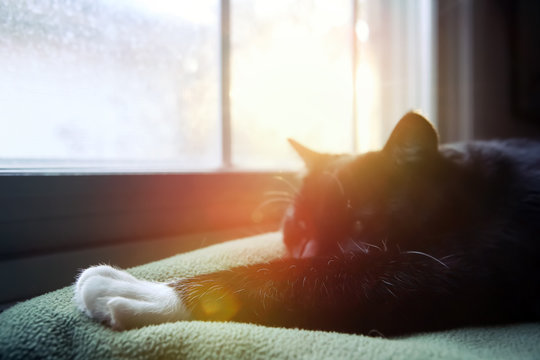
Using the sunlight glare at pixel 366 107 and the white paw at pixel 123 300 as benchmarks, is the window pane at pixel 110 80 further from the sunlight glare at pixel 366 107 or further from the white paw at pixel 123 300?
the sunlight glare at pixel 366 107

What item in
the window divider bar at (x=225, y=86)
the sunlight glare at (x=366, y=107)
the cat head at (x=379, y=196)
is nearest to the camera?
the cat head at (x=379, y=196)

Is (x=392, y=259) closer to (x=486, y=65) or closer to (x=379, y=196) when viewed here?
(x=379, y=196)

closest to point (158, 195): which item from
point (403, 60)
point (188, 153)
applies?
point (188, 153)

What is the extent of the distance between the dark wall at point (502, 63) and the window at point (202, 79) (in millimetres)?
191

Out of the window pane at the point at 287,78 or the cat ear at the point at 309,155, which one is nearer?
the cat ear at the point at 309,155

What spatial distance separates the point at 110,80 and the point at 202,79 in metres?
0.25

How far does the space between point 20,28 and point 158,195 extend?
43cm

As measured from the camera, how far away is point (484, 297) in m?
0.56

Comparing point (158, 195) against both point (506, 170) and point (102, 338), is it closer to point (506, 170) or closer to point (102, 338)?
point (102, 338)

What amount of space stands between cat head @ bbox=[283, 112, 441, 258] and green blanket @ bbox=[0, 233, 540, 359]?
191mm

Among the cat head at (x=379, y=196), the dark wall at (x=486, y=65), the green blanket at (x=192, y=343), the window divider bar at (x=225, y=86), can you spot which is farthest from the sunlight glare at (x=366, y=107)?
the green blanket at (x=192, y=343)

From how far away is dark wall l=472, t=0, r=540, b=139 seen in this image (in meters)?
1.46

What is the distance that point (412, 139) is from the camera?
633mm

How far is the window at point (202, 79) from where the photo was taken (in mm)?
736
